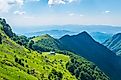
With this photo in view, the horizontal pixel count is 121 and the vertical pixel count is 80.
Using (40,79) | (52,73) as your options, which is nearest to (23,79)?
(40,79)

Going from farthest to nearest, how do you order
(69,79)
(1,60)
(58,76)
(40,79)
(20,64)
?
(69,79)
(58,76)
(20,64)
(40,79)
(1,60)

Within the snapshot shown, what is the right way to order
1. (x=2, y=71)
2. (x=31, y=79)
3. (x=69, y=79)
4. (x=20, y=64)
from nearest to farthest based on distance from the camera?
(x=2, y=71) → (x=31, y=79) → (x=20, y=64) → (x=69, y=79)

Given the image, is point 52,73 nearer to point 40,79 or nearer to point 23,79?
point 40,79

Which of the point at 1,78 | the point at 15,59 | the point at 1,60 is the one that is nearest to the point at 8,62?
the point at 1,60

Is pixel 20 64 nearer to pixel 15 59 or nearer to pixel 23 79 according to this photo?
pixel 15 59

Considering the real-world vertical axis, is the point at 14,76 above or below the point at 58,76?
above

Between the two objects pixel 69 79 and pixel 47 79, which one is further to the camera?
pixel 69 79

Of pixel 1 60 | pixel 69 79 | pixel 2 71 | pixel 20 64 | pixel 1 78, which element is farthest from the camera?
pixel 69 79

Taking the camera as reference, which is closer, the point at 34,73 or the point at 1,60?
the point at 1,60

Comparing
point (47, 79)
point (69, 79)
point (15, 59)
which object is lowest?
point (69, 79)
